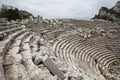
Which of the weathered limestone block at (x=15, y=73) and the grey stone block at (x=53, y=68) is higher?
the weathered limestone block at (x=15, y=73)

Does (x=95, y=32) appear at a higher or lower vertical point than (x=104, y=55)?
higher

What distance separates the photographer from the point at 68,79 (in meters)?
4.05

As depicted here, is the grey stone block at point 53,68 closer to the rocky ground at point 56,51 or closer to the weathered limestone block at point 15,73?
the rocky ground at point 56,51

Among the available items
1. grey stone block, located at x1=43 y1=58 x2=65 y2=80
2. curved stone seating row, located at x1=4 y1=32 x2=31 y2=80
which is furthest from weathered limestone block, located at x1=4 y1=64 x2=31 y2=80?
grey stone block, located at x1=43 y1=58 x2=65 y2=80

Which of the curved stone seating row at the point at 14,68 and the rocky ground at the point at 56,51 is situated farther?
the rocky ground at the point at 56,51

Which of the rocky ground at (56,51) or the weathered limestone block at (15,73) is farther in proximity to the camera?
the rocky ground at (56,51)

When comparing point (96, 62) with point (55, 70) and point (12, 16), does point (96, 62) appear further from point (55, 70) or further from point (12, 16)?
point (12, 16)

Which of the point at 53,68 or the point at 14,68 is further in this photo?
the point at 53,68

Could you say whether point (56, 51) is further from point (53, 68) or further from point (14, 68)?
point (14, 68)

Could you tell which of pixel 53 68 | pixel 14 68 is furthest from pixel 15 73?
pixel 53 68

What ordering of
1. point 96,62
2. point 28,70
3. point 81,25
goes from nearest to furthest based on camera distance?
point 28,70
point 96,62
point 81,25

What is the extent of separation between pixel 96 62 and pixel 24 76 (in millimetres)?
9837

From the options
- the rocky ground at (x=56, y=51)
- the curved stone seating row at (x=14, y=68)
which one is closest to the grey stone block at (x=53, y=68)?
the rocky ground at (x=56, y=51)

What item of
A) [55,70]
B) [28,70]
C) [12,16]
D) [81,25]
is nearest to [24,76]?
[28,70]
